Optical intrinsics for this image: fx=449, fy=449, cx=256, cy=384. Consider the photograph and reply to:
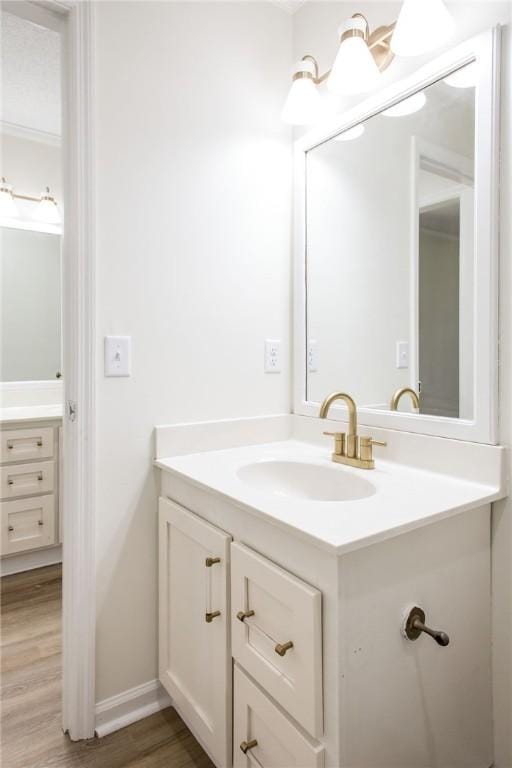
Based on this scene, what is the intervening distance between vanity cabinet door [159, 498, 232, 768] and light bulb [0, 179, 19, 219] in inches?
85.3

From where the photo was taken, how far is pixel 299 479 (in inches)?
54.9

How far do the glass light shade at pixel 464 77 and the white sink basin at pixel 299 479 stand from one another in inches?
41.1

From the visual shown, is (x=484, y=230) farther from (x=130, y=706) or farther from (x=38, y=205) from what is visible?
(x=38, y=205)

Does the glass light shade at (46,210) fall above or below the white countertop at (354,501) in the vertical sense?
above

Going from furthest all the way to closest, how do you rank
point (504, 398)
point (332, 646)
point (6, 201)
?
point (6, 201) → point (504, 398) → point (332, 646)

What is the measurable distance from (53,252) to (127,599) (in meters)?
2.24

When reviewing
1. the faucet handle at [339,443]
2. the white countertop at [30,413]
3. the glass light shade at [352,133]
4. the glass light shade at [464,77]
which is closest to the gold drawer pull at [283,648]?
the faucet handle at [339,443]

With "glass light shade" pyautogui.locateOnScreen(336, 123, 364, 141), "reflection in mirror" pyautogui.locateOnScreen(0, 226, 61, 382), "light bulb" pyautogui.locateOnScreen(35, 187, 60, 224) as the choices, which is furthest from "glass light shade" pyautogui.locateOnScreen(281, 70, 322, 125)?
"reflection in mirror" pyautogui.locateOnScreen(0, 226, 61, 382)

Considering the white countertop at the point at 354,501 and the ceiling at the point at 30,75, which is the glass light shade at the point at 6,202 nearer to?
the ceiling at the point at 30,75

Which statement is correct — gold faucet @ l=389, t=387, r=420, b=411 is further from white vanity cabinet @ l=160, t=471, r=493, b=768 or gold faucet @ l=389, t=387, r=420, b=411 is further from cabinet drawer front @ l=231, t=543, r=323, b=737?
cabinet drawer front @ l=231, t=543, r=323, b=737

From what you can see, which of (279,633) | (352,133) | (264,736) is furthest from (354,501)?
(352,133)

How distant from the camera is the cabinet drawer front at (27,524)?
2.29 metres

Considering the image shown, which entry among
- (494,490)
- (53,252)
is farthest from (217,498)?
(53,252)

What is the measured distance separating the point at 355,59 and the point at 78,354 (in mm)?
1153
